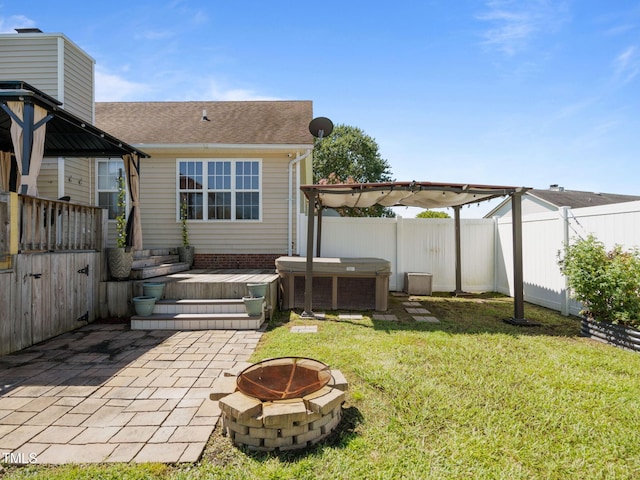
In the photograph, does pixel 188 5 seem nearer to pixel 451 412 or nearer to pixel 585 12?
pixel 585 12

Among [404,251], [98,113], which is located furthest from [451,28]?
[98,113]

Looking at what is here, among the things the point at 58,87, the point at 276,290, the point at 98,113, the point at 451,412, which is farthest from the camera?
the point at 98,113

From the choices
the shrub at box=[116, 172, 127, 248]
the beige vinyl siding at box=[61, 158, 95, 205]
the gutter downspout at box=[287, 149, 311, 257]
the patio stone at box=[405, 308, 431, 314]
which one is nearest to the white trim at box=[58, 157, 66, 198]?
the beige vinyl siding at box=[61, 158, 95, 205]

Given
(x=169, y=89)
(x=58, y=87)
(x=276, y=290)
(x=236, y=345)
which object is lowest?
(x=236, y=345)

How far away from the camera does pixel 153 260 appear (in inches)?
278

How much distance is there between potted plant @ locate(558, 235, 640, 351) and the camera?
14.3ft

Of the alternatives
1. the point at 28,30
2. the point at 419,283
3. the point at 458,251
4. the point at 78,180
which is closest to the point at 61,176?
the point at 78,180

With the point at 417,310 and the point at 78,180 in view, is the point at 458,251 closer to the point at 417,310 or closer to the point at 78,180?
the point at 417,310

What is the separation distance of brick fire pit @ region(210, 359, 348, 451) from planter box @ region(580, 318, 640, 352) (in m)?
4.38

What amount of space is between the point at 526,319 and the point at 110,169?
34.6 feet

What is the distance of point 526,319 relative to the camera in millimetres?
5762

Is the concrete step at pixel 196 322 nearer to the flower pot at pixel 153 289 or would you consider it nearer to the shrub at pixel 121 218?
the flower pot at pixel 153 289

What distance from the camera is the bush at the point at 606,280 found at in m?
4.38

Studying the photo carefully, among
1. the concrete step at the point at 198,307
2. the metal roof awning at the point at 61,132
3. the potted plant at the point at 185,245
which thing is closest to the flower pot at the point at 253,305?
the concrete step at the point at 198,307
